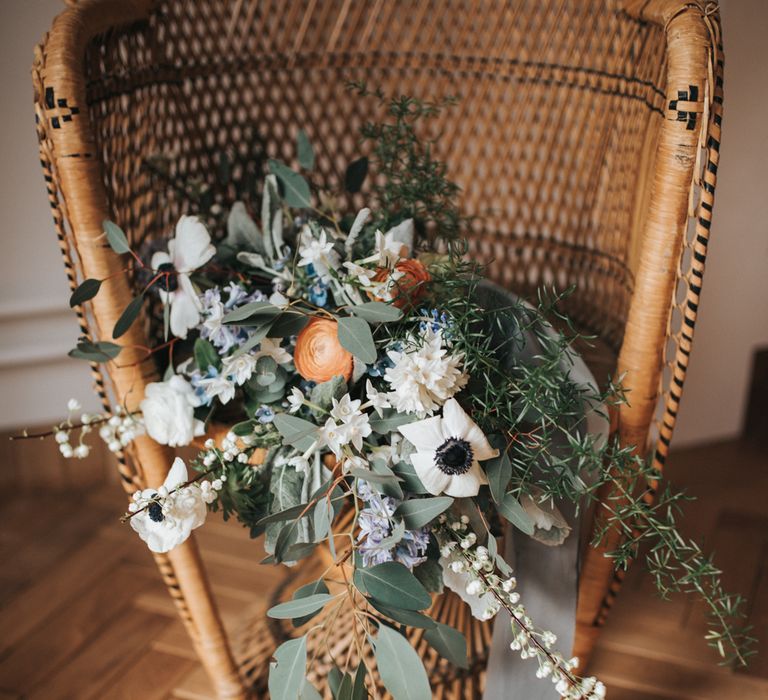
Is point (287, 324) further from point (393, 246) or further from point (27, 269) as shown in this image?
point (27, 269)

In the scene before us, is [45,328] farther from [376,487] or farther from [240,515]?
[376,487]

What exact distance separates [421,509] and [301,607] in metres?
0.13

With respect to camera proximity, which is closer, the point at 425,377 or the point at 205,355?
the point at 425,377

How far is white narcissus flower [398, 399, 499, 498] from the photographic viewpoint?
2.05 feet

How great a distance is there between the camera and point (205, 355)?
2.53 ft

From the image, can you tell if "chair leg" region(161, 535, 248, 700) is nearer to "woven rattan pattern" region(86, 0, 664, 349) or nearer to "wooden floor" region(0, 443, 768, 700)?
"wooden floor" region(0, 443, 768, 700)

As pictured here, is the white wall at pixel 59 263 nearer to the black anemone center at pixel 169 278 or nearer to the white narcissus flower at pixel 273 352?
the black anemone center at pixel 169 278

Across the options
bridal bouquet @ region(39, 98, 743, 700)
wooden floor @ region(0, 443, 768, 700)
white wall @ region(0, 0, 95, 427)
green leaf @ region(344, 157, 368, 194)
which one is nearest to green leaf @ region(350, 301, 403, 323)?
bridal bouquet @ region(39, 98, 743, 700)

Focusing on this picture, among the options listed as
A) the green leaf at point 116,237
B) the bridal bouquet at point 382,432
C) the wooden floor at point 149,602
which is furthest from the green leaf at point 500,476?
the wooden floor at point 149,602

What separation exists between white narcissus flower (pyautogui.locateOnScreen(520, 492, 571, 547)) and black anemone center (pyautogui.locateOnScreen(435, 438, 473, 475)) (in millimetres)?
97

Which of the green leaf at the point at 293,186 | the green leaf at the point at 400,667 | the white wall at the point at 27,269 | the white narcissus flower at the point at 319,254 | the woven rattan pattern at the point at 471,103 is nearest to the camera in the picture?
the green leaf at the point at 400,667

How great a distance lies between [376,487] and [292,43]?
2.36 ft

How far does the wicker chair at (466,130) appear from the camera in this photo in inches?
28.6

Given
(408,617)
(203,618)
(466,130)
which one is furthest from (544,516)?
(466,130)
